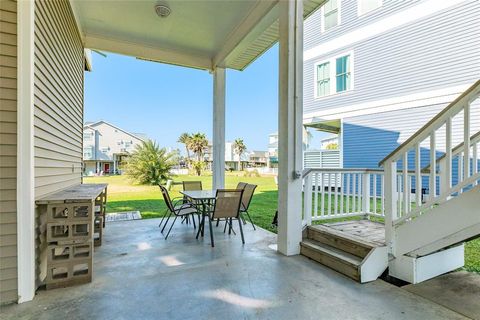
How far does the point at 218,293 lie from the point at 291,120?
2.17m

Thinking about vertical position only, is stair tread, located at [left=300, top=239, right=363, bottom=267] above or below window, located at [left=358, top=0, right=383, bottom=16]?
below

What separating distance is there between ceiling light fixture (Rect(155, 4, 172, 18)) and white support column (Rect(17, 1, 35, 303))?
208 cm

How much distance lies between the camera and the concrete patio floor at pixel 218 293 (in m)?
2.02

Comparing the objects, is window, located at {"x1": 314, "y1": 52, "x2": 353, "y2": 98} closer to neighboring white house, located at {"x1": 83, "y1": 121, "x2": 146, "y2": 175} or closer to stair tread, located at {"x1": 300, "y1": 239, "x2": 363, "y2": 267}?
stair tread, located at {"x1": 300, "y1": 239, "x2": 363, "y2": 267}

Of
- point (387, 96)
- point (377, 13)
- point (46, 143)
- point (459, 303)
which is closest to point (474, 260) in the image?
point (459, 303)

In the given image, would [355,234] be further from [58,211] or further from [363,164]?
[363,164]

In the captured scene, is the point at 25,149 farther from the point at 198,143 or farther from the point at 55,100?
the point at 198,143

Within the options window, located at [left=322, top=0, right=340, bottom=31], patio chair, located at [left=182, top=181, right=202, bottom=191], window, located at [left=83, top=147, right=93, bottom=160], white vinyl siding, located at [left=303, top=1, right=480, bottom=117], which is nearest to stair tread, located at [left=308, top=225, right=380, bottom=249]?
patio chair, located at [left=182, top=181, right=202, bottom=191]

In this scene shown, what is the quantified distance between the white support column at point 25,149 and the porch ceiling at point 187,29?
85.3 inches

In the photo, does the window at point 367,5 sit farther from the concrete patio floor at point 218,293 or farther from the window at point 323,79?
the concrete patio floor at point 218,293

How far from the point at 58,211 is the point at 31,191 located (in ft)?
1.34

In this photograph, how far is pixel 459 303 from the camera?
216 cm

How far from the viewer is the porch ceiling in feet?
13.0

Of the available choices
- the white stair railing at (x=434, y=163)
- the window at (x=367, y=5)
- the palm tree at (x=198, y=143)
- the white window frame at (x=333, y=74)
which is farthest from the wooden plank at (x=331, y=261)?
the palm tree at (x=198, y=143)
